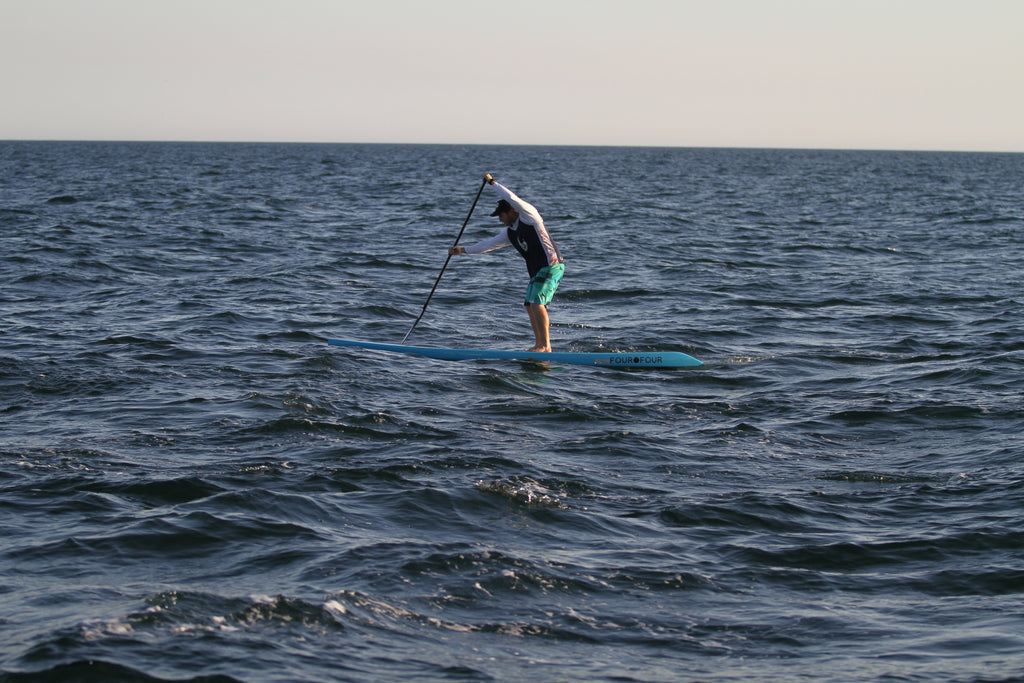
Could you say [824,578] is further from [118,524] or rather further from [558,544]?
[118,524]

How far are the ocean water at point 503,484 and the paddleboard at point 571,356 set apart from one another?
0.31 meters

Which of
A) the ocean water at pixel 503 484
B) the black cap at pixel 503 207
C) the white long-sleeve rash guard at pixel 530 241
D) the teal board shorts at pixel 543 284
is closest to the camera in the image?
the ocean water at pixel 503 484

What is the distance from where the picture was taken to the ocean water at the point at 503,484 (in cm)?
493

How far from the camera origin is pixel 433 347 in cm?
1285

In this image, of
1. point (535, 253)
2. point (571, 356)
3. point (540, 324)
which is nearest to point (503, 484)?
point (571, 356)

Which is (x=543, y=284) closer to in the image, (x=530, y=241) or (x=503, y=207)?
(x=530, y=241)

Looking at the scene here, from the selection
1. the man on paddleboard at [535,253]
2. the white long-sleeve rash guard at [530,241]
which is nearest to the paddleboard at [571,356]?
the man on paddleboard at [535,253]

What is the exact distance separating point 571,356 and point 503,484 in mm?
4862

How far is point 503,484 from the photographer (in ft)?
23.9

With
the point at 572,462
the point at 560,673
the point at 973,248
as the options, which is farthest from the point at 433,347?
the point at 973,248

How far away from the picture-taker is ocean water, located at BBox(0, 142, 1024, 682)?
493 cm

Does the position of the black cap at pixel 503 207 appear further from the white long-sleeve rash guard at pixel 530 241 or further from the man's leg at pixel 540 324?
the man's leg at pixel 540 324

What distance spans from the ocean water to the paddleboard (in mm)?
307

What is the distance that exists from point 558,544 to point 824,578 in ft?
5.27
